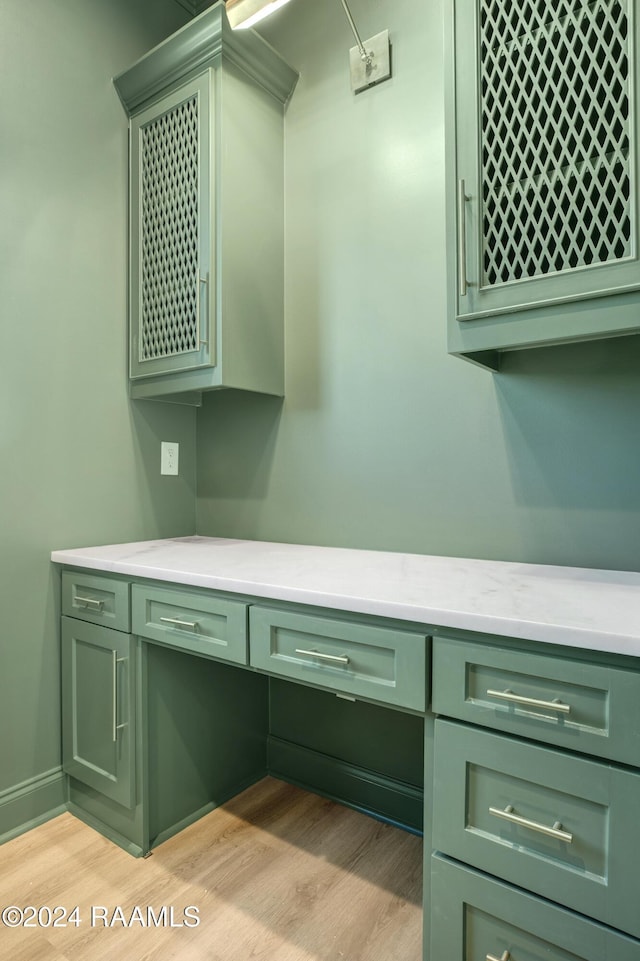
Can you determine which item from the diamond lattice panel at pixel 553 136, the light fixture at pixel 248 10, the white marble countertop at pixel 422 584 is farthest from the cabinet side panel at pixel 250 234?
the diamond lattice panel at pixel 553 136

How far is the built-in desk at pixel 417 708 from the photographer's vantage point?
2.97 feet

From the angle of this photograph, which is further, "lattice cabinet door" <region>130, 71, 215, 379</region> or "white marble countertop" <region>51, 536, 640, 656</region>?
"lattice cabinet door" <region>130, 71, 215, 379</region>

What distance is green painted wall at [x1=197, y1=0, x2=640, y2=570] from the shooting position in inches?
57.8

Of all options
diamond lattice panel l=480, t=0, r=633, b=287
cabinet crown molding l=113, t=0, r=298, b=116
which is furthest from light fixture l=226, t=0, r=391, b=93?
diamond lattice panel l=480, t=0, r=633, b=287

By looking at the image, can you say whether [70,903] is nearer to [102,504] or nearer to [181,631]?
[181,631]

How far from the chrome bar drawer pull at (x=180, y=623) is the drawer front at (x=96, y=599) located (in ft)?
0.57

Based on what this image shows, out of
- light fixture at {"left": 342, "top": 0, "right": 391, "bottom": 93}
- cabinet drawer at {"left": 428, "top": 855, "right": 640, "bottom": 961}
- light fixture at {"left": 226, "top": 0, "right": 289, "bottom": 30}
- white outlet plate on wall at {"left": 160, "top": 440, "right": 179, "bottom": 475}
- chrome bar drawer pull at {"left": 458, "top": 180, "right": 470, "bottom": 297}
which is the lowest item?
cabinet drawer at {"left": 428, "top": 855, "right": 640, "bottom": 961}

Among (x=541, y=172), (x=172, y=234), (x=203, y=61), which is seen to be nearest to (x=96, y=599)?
(x=172, y=234)

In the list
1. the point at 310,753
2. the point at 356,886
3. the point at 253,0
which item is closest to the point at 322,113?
the point at 253,0

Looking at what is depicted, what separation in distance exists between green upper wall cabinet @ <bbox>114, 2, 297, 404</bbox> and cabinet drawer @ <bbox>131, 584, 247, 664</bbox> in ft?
2.38

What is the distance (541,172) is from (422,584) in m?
0.96

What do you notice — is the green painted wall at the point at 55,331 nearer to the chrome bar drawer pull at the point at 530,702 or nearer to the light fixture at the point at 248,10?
the light fixture at the point at 248,10

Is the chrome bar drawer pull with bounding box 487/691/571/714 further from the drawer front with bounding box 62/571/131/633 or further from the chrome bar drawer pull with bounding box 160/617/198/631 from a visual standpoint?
the drawer front with bounding box 62/571/131/633

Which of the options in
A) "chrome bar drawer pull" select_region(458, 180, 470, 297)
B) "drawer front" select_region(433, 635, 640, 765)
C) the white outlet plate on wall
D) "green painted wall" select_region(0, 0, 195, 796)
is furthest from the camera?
the white outlet plate on wall
